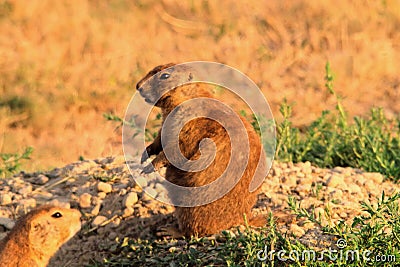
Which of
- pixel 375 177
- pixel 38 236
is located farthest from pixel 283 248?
pixel 375 177

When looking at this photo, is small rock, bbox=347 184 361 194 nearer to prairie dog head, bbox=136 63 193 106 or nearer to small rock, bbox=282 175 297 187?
small rock, bbox=282 175 297 187

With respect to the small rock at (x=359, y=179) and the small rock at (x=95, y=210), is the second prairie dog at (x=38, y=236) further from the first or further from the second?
the small rock at (x=359, y=179)

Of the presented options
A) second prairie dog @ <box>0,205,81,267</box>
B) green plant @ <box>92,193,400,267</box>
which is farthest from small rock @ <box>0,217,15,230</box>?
green plant @ <box>92,193,400,267</box>

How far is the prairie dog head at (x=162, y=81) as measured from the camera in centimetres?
491

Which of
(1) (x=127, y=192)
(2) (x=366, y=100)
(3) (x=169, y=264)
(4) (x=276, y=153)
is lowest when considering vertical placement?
(3) (x=169, y=264)

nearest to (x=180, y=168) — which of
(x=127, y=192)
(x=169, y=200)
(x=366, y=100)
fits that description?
(x=169, y=200)

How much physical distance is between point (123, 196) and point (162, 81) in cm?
98

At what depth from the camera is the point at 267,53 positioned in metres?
10.1

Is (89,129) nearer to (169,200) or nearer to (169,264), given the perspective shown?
(169,200)

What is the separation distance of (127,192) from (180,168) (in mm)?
826

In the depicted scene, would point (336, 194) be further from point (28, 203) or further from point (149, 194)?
point (28, 203)

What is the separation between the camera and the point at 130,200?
5141 mm

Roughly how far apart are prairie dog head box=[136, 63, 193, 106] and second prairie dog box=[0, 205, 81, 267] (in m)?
1.01

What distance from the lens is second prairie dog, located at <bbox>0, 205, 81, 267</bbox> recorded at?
4570 mm
